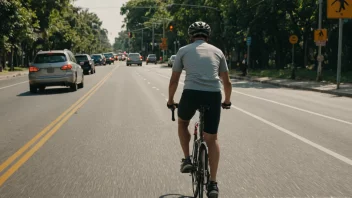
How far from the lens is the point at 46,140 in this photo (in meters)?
9.03

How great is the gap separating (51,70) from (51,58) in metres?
0.62

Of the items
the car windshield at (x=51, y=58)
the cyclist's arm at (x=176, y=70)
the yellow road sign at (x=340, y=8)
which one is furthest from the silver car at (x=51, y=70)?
the cyclist's arm at (x=176, y=70)

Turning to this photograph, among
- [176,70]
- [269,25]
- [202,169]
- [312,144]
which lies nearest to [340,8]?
[312,144]

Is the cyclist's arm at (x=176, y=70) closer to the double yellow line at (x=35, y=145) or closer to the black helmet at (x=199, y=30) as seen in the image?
the black helmet at (x=199, y=30)

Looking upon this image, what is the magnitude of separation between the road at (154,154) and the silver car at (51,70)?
7028 mm

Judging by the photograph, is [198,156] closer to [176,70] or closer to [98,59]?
[176,70]

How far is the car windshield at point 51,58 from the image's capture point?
2123 cm

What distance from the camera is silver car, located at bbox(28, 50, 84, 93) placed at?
819 inches

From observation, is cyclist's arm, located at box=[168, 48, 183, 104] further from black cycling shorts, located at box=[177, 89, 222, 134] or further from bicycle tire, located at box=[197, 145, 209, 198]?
bicycle tire, located at box=[197, 145, 209, 198]

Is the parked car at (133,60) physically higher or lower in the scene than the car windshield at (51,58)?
lower

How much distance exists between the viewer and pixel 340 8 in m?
23.0

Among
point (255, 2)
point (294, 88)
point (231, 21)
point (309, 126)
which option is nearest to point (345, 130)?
point (309, 126)

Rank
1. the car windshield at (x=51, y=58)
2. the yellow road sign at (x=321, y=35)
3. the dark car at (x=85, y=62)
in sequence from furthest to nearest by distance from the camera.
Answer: the dark car at (x=85, y=62) → the yellow road sign at (x=321, y=35) → the car windshield at (x=51, y=58)

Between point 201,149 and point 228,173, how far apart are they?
163cm
